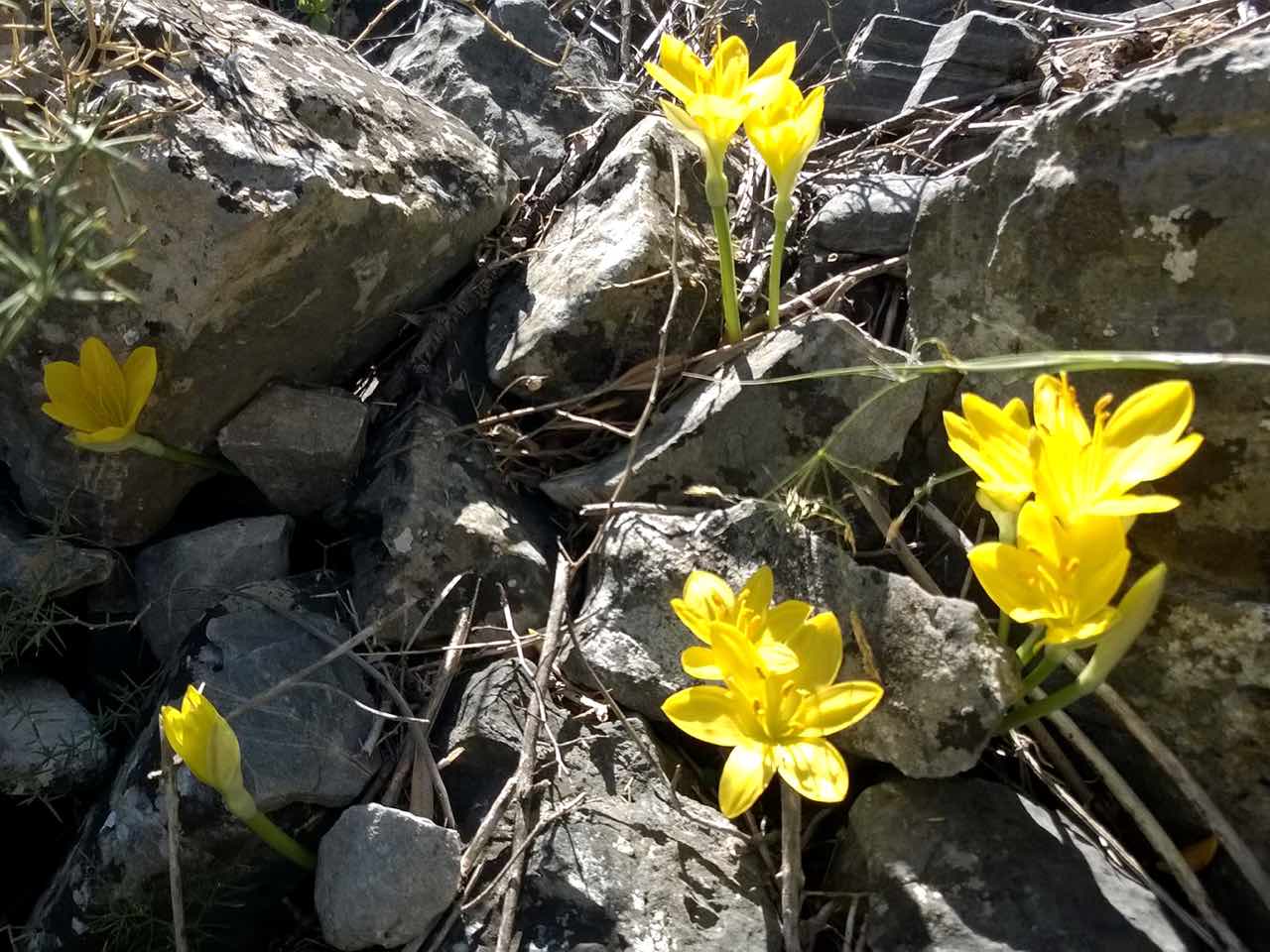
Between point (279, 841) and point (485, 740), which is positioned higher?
point (485, 740)

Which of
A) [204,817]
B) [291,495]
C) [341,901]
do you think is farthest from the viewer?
[291,495]

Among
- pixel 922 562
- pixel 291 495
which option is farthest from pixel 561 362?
pixel 922 562

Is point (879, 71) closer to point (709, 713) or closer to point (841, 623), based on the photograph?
point (841, 623)

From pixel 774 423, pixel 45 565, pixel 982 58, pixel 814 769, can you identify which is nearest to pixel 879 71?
pixel 982 58

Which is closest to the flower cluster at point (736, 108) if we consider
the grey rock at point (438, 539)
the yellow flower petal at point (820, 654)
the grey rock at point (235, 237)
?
the grey rock at point (235, 237)

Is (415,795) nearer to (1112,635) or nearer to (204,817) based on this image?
(204,817)

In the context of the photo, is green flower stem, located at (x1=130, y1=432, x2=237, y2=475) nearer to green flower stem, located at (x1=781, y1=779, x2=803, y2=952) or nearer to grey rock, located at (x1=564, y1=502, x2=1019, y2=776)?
grey rock, located at (x1=564, y1=502, x2=1019, y2=776)

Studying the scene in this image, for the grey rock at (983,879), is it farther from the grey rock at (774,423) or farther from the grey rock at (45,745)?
the grey rock at (45,745)
